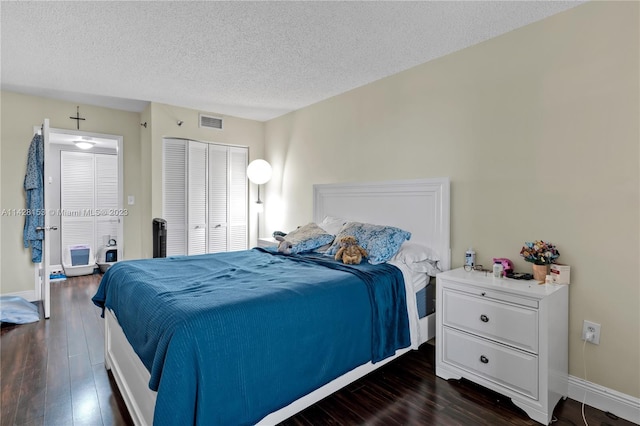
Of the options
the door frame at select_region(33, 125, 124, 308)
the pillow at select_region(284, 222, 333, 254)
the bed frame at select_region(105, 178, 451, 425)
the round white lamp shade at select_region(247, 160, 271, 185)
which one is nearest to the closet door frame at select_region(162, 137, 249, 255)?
the round white lamp shade at select_region(247, 160, 271, 185)

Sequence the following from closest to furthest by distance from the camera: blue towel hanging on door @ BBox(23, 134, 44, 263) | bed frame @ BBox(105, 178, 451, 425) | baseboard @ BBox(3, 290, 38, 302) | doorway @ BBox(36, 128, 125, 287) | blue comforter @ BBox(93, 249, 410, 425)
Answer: blue comforter @ BBox(93, 249, 410, 425), bed frame @ BBox(105, 178, 451, 425), blue towel hanging on door @ BBox(23, 134, 44, 263), baseboard @ BBox(3, 290, 38, 302), doorway @ BBox(36, 128, 125, 287)

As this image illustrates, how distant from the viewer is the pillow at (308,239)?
304 cm

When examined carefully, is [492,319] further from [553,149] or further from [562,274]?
[553,149]

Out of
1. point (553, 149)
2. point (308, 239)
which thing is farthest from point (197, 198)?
point (553, 149)

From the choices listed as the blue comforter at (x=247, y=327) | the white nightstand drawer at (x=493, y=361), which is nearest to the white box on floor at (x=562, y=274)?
the white nightstand drawer at (x=493, y=361)

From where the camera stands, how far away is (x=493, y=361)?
203cm

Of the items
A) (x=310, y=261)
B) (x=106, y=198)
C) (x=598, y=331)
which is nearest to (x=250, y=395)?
(x=310, y=261)

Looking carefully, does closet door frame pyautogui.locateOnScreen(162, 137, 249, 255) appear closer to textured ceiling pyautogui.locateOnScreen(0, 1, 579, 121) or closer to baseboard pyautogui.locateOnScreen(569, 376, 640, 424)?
textured ceiling pyautogui.locateOnScreen(0, 1, 579, 121)

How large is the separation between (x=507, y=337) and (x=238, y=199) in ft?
12.7

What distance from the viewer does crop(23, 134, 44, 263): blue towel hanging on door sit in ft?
12.4

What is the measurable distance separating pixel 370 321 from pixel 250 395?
0.88 meters

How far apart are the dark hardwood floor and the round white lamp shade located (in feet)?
8.77

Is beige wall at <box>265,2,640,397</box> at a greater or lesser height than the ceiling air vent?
lesser

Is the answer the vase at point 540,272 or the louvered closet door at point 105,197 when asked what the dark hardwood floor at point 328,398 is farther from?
the louvered closet door at point 105,197
